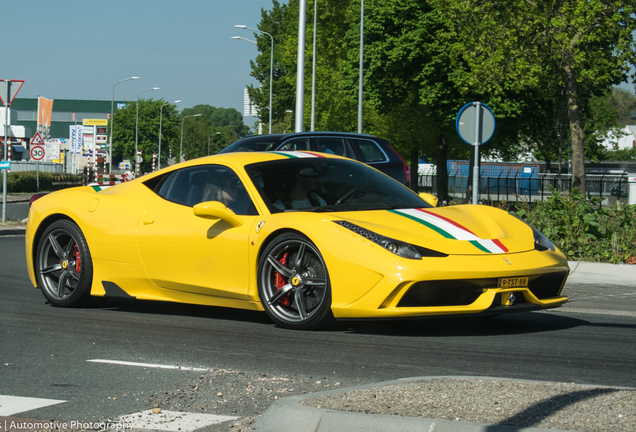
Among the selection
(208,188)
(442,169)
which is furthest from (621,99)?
(208,188)

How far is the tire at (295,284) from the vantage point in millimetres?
5781

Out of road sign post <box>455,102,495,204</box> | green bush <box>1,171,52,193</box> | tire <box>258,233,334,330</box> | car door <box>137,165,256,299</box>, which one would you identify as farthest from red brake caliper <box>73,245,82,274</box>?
green bush <box>1,171,52,193</box>

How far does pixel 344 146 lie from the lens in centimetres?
1230

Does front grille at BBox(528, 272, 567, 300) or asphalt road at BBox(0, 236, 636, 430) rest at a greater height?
front grille at BBox(528, 272, 567, 300)

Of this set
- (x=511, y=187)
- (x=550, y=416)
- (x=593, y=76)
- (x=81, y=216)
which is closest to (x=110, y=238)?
(x=81, y=216)

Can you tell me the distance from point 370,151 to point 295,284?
6770 mm

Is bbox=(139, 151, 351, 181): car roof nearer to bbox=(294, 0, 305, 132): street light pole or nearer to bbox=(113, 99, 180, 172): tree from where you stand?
bbox=(294, 0, 305, 132): street light pole

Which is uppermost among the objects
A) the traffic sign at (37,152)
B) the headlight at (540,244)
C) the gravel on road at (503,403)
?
the traffic sign at (37,152)

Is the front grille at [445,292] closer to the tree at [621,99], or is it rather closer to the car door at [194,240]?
the car door at [194,240]

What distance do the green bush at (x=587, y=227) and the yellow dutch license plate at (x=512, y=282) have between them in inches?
261

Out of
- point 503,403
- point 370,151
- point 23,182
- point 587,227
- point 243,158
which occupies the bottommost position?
point 503,403

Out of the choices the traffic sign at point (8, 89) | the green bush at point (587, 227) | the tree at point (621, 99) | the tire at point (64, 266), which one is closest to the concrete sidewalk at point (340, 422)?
the tire at point (64, 266)

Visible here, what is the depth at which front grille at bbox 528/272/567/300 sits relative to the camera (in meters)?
A: 5.84

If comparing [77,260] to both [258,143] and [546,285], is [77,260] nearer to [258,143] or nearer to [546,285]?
[546,285]
